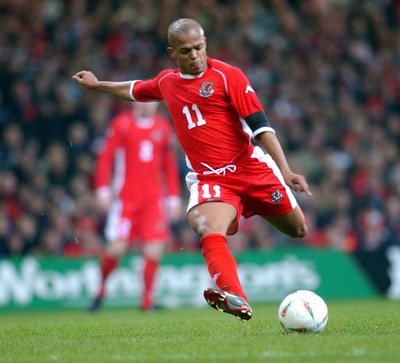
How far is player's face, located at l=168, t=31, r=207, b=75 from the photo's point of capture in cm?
680

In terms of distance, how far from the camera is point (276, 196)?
284 inches

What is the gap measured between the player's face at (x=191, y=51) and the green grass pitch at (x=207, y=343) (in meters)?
1.94

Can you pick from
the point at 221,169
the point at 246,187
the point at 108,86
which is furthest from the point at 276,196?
the point at 108,86

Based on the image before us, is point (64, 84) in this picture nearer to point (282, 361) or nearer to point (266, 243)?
point (266, 243)

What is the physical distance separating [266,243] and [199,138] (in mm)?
8041

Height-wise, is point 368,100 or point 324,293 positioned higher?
point 368,100

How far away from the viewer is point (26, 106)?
1558cm

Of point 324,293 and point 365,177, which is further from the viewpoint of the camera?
point 365,177

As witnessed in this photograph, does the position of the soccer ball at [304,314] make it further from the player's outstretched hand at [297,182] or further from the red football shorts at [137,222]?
the red football shorts at [137,222]

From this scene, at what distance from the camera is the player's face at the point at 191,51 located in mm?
6797

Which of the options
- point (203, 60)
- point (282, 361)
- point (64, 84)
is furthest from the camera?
point (64, 84)

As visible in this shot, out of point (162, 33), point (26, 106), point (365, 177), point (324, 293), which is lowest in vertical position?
point (324, 293)

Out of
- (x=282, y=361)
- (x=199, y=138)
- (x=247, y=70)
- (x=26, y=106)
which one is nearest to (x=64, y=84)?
(x=26, y=106)

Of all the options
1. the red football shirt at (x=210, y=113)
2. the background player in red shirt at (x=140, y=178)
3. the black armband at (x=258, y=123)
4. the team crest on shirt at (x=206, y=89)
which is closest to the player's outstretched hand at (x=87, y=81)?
the red football shirt at (x=210, y=113)
